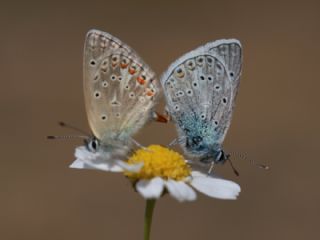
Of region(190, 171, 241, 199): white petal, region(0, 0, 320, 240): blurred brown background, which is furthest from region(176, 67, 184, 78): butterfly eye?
region(0, 0, 320, 240): blurred brown background

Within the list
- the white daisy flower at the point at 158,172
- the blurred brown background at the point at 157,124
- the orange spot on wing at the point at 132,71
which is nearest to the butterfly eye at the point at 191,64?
the orange spot on wing at the point at 132,71

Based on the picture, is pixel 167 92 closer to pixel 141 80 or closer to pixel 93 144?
pixel 141 80

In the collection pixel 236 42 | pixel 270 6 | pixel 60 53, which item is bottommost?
pixel 60 53

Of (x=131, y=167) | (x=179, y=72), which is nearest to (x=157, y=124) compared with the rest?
(x=179, y=72)

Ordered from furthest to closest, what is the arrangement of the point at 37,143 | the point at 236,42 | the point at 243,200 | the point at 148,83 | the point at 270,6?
1. the point at 270,6
2. the point at 37,143
3. the point at 243,200
4. the point at 236,42
5. the point at 148,83

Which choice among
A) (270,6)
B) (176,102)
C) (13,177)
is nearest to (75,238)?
(13,177)

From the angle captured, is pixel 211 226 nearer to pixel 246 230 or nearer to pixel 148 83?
pixel 246 230
